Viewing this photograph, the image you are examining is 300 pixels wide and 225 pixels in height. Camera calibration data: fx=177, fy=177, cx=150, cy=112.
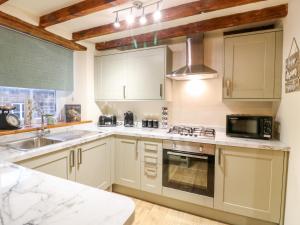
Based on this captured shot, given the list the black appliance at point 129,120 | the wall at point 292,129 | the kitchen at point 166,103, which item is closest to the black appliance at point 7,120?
the kitchen at point 166,103

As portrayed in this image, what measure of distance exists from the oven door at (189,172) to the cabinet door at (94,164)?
0.78 m

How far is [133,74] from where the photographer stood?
262cm

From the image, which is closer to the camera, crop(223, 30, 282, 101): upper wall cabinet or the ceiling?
the ceiling

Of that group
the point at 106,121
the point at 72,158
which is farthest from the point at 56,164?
the point at 106,121

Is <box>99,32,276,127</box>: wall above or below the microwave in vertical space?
above

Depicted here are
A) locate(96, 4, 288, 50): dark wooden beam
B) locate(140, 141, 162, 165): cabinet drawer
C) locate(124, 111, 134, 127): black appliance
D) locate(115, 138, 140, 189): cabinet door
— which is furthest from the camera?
locate(124, 111, 134, 127): black appliance

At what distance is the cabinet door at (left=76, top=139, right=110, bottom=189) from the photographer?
1965mm

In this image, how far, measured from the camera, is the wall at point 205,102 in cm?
232

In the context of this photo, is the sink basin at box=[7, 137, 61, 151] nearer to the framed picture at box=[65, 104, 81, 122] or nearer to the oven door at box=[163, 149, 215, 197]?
the framed picture at box=[65, 104, 81, 122]

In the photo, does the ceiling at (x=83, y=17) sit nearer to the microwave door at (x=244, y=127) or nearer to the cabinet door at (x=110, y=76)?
the cabinet door at (x=110, y=76)

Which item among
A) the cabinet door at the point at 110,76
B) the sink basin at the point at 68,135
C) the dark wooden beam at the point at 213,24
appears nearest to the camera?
the dark wooden beam at the point at 213,24

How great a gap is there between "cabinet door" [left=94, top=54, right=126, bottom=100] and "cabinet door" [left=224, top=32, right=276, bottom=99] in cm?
147

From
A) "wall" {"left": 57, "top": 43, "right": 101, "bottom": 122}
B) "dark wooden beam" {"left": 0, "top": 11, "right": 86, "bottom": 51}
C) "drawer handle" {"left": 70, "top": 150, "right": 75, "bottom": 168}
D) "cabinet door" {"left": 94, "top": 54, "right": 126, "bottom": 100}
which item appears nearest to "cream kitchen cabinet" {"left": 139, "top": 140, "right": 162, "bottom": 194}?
"drawer handle" {"left": 70, "top": 150, "right": 75, "bottom": 168}

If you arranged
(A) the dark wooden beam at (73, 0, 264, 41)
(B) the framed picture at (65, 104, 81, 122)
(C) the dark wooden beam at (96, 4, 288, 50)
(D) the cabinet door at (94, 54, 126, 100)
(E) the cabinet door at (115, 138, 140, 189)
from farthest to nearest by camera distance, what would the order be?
(D) the cabinet door at (94, 54, 126, 100) → (B) the framed picture at (65, 104, 81, 122) → (E) the cabinet door at (115, 138, 140, 189) → (C) the dark wooden beam at (96, 4, 288, 50) → (A) the dark wooden beam at (73, 0, 264, 41)
